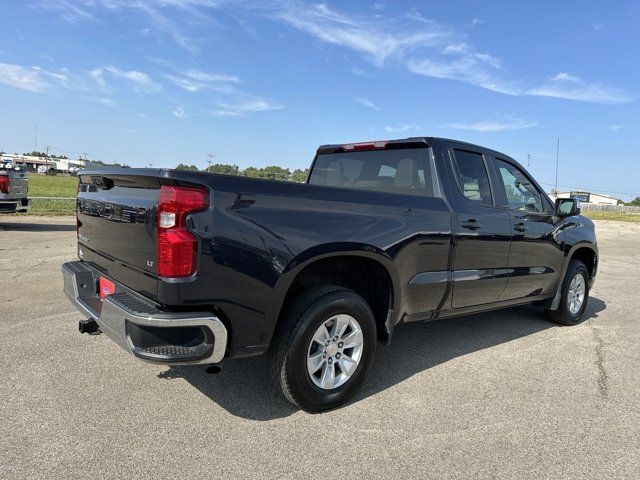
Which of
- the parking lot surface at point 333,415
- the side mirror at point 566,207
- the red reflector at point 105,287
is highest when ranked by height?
the side mirror at point 566,207

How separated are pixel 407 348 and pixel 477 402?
1137 mm

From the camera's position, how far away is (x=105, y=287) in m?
3.25

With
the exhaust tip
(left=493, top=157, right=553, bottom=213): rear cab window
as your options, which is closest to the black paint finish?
(left=493, top=157, right=553, bottom=213): rear cab window

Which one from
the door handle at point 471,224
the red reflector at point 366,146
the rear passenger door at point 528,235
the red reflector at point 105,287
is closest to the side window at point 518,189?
the rear passenger door at point 528,235

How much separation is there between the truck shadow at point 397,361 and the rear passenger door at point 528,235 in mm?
574

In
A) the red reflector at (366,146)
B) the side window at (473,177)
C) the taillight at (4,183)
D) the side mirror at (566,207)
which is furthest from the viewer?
the taillight at (4,183)

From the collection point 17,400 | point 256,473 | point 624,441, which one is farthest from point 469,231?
point 17,400

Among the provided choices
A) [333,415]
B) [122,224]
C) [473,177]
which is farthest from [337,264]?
[473,177]

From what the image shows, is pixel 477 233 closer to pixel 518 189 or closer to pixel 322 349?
pixel 518 189

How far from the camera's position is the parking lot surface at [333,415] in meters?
2.53

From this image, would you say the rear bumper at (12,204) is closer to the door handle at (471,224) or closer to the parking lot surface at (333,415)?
the parking lot surface at (333,415)

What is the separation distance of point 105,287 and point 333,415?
69.6 inches

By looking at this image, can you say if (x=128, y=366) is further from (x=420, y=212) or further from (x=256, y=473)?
(x=420, y=212)

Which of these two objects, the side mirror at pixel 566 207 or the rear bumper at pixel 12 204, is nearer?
the side mirror at pixel 566 207
